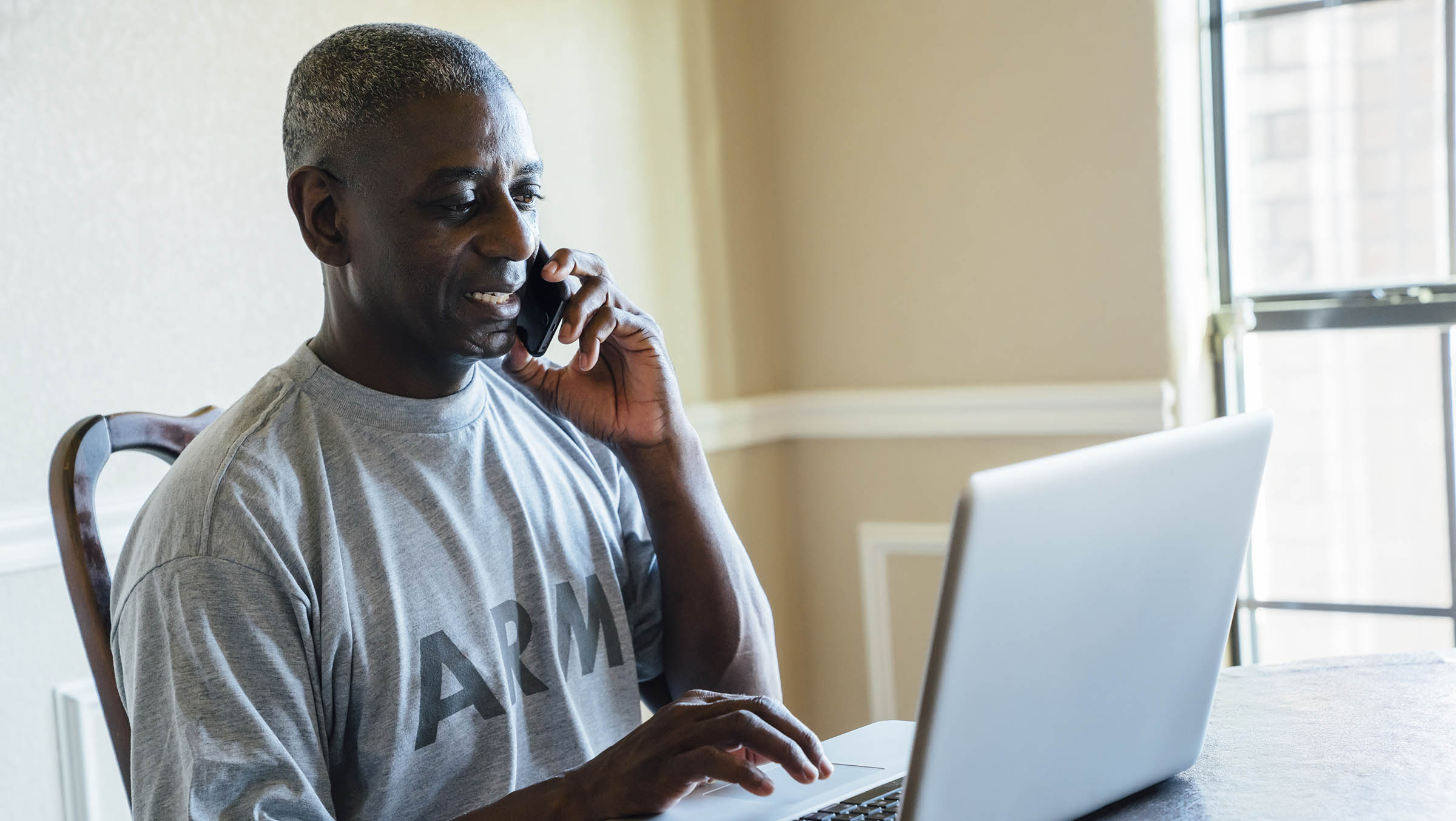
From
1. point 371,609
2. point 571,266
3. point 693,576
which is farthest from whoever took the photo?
point 693,576

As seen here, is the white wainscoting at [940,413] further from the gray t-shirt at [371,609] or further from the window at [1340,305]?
the gray t-shirt at [371,609]

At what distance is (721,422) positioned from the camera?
8.80 ft

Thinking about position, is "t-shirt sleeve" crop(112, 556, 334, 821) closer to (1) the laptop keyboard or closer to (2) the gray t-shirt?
(2) the gray t-shirt

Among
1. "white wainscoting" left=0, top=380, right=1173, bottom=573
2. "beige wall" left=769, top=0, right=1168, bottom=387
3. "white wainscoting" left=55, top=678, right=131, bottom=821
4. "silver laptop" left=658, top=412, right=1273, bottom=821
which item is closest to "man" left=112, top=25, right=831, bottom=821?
"silver laptop" left=658, top=412, right=1273, bottom=821

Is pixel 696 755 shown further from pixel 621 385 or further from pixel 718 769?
pixel 621 385

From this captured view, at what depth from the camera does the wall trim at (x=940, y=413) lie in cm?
251

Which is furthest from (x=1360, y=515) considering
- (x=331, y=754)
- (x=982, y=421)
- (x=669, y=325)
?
(x=331, y=754)

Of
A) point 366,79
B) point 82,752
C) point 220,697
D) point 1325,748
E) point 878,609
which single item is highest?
point 366,79

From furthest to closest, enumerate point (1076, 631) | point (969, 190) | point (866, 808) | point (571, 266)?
point (969, 190) < point (571, 266) < point (866, 808) < point (1076, 631)

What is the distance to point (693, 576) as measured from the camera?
55.7 inches

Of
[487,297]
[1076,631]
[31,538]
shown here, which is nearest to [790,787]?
[1076,631]

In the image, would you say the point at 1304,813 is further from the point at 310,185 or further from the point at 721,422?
the point at 721,422

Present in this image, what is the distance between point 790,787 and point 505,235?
54 centimetres

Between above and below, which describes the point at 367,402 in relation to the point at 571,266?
below
